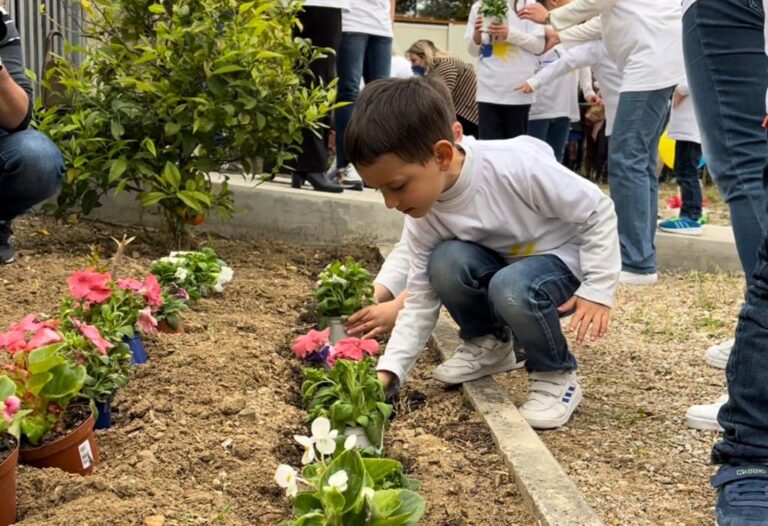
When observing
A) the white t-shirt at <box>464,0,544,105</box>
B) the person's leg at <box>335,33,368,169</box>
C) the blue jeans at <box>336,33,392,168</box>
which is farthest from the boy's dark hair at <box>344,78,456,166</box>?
the white t-shirt at <box>464,0,544,105</box>

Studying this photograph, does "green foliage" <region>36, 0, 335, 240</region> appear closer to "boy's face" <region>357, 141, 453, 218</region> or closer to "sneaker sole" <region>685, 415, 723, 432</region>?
"boy's face" <region>357, 141, 453, 218</region>

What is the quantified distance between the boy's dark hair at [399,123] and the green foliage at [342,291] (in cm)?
84

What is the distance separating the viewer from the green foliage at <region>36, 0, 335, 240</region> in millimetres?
4160

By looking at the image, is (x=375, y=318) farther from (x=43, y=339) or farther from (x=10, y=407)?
(x=10, y=407)

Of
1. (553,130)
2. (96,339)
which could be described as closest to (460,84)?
(553,130)

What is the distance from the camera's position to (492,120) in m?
6.25

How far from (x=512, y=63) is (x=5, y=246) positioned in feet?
11.3

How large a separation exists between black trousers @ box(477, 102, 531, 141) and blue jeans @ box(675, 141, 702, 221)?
1105mm

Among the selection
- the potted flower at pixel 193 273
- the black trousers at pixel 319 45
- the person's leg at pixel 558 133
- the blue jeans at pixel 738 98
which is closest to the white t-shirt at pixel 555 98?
the person's leg at pixel 558 133

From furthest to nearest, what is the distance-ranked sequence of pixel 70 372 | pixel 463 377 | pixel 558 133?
pixel 558 133
pixel 463 377
pixel 70 372

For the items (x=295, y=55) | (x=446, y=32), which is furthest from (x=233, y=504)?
(x=446, y=32)

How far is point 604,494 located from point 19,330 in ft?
4.61

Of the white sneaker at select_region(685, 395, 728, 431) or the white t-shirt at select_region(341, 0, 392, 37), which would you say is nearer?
the white sneaker at select_region(685, 395, 728, 431)

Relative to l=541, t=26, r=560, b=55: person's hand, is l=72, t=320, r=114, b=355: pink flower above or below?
below
